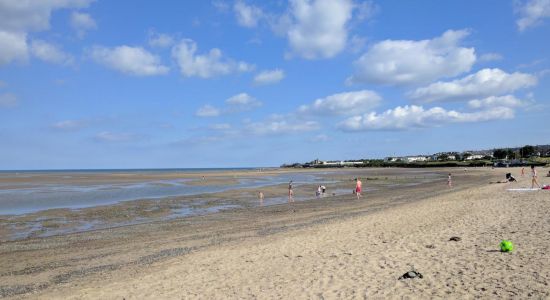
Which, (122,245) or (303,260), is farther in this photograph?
(122,245)

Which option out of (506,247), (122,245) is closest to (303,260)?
(506,247)

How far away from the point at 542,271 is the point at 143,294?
7.87 meters

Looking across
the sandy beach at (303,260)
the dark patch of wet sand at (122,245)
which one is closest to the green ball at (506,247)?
the sandy beach at (303,260)

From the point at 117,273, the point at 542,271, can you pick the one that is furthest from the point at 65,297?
the point at 542,271

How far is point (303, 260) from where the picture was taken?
1122 centimetres

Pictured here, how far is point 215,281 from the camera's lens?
32.4 ft

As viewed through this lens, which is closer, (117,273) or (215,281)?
(215,281)

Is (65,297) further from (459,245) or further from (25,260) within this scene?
(459,245)

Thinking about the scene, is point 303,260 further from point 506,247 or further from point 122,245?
point 122,245

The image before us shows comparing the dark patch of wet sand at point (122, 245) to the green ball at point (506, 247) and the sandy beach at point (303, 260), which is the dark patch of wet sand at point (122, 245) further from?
the green ball at point (506, 247)

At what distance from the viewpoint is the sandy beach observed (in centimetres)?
848

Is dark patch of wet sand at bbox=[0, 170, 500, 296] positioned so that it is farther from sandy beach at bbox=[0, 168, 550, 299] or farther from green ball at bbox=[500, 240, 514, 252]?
green ball at bbox=[500, 240, 514, 252]

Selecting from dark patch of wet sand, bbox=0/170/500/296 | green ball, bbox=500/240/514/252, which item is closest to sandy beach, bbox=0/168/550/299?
dark patch of wet sand, bbox=0/170/500/296

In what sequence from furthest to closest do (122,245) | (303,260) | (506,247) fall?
(122,245)
(303,260)
(506,247)
